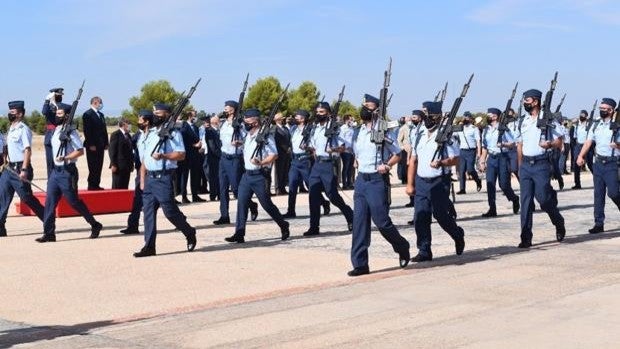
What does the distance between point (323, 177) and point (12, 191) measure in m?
4.32

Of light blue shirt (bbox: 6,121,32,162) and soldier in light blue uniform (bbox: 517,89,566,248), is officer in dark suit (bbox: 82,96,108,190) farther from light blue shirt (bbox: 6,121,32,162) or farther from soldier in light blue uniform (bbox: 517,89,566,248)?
soldier in light blue uniform (bbox: 517,89,566,248)

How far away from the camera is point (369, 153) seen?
10.6m

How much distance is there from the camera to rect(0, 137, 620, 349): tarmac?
753 cm

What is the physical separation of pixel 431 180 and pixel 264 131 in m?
3.13

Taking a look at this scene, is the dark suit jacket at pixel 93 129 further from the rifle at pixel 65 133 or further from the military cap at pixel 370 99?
the military cap at pixel 370 99

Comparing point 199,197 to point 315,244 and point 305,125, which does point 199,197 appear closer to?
point 305,125

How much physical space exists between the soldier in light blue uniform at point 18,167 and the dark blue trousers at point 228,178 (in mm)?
2825

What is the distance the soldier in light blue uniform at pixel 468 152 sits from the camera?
22.9 metres

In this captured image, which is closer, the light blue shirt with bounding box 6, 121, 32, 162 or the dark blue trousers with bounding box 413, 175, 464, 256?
the dark blue trousers with bounding box 413, 175, 464, 256

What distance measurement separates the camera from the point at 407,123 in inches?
1064

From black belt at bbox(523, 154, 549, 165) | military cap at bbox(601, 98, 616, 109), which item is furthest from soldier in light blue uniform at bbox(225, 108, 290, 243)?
military cap at bbox(601, 98, 616, 109)

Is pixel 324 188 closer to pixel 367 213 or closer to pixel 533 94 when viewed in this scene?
pixel 533 94

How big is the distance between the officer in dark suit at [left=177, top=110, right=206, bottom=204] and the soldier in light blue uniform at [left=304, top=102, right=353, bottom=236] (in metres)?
6.15

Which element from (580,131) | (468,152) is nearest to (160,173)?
(468,152)
